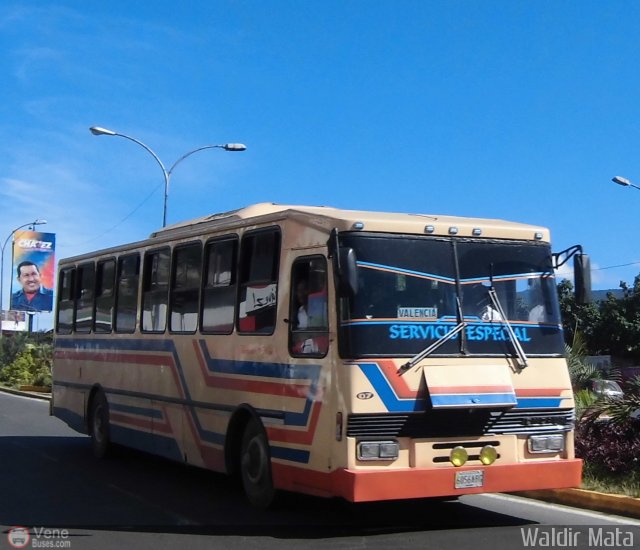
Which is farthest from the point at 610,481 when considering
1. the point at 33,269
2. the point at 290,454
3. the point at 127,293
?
the point at 33,269

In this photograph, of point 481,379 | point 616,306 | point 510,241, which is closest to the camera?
point 481,379

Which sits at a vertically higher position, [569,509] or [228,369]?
[228,369]

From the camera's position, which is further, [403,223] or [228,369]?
[228,369]

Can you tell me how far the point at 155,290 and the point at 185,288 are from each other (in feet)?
A: 3.15

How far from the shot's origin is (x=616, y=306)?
165 ft

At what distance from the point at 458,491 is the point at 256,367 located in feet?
7.89

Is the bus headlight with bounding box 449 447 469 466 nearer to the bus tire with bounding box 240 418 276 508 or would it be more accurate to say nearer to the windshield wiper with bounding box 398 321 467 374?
the windshield wiper with bounding box 398 321 467 374

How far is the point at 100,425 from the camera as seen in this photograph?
13.3 metres

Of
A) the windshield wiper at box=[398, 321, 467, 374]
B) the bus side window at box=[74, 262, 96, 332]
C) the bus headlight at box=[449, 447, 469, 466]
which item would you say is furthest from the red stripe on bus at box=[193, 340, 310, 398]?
the bus side window at box=[74, 262, 96, 332]

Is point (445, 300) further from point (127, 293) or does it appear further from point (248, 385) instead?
point (127, 293)

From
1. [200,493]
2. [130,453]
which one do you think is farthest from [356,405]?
[130,453]

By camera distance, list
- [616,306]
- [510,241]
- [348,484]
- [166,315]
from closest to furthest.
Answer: [348,484]
[510,241]
[166,315]
[616,306]

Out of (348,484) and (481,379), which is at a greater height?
(481,379)

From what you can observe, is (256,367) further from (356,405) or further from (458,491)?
(458,491)
